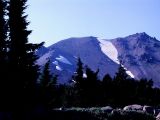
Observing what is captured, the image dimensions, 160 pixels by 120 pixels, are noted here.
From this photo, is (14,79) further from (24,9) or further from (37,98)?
(24,9)

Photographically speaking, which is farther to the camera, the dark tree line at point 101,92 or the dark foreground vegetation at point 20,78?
the dark tree line at point 101,92

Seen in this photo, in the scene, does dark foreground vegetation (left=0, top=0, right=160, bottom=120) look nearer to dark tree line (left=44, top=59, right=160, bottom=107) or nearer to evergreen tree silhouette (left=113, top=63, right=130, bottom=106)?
dark tree line (left=44, top=59, right=160, bottom=107)

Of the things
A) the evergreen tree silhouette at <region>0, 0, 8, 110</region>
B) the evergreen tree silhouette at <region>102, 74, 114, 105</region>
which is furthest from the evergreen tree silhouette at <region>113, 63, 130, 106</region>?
the evergreen tree silhouette at <region>0, 0, 8, 110</region>

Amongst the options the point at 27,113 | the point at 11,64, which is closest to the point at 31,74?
the point at 11,64

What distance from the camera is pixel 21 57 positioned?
124ft

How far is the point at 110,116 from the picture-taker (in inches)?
1443

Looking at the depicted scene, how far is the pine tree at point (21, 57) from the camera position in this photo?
35.0 m

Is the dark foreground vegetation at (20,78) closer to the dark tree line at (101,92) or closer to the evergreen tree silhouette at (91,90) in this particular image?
the evergreen tree silhouette at (91,90)

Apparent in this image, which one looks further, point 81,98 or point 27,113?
point 81,98

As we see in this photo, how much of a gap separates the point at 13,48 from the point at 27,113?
10.1 meters

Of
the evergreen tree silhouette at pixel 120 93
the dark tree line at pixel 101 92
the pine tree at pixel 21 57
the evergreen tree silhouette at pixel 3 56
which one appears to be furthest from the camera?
the evergreen tree silhouette at pixel 120 93

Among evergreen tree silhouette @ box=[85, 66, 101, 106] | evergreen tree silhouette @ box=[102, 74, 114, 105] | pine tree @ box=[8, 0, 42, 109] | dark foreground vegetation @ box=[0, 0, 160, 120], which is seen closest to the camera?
dark foreground vegetation @ box=[0, 0, 160, 120]

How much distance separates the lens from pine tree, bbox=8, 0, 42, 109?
35.0 metres

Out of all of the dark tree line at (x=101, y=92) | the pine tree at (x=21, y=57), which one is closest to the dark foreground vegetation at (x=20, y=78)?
the pine tree at (x=21, y=57)
